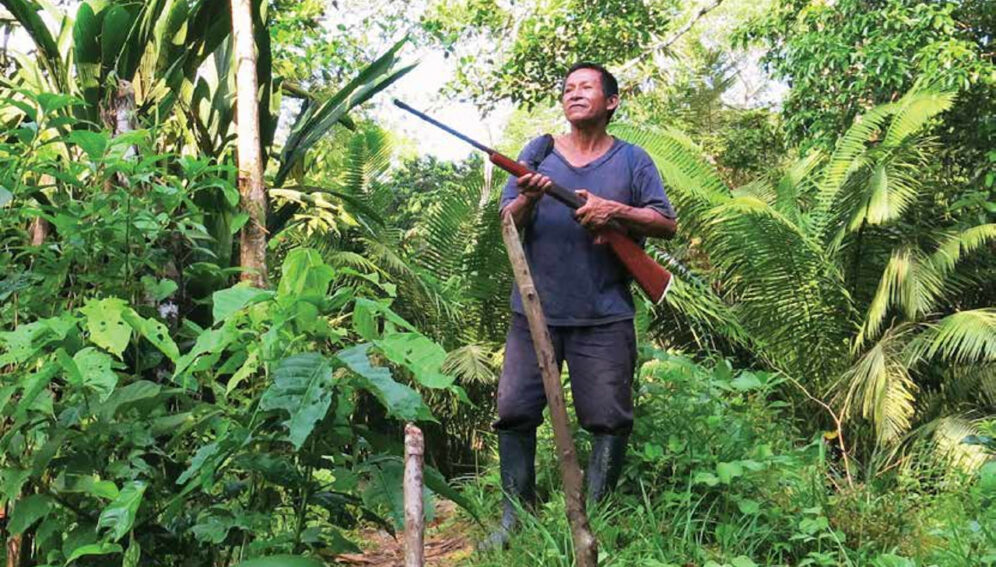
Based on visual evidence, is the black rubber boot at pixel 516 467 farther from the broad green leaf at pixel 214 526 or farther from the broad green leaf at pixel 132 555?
the broad green leaf at pixel 132 555

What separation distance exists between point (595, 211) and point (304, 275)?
1303mm

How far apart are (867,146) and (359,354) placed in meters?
6.99

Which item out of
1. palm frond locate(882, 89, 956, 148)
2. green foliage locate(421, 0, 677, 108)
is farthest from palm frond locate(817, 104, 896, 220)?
green foliage locate(421, 0, 677, 108)

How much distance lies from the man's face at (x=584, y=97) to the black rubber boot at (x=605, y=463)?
107 centimetres

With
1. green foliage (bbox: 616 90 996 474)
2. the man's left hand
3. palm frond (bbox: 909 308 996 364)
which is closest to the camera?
the man's left hand

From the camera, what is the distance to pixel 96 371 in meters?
1.94

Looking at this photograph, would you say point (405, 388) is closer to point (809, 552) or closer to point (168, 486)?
point (168, 486)

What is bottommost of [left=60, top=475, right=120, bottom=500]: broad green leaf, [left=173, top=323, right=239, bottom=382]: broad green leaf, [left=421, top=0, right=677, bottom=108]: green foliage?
[left=60, top=475, right=120, bottom=500]: broad green leaf

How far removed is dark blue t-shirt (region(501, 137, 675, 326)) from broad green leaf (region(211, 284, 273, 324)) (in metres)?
1.34

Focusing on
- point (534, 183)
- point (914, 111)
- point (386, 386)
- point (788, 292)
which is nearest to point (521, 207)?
point (534, 183)

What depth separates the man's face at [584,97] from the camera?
321 cm

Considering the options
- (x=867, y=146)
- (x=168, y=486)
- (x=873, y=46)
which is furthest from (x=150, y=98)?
(x=867, y=146)

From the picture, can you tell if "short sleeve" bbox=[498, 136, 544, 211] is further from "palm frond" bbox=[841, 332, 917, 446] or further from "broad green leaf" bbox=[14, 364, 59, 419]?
"palm frond" bbox=[841, 332, 917, 446]

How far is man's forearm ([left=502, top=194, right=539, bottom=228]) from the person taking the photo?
3.11 meters
